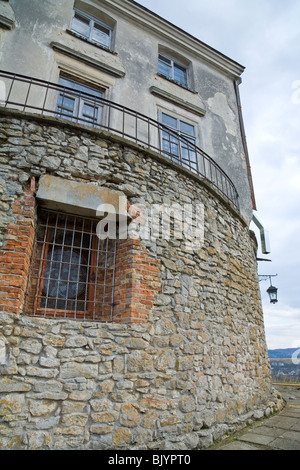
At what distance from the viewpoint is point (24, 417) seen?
9.50ft

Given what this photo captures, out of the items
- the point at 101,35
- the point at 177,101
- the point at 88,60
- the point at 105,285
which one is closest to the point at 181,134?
the point at 177,101

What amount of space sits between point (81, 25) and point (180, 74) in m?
3.17

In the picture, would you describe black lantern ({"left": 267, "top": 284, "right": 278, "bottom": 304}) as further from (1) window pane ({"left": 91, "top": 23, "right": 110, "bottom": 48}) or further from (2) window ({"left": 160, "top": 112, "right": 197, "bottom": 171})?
(1) window pane ({"left": 91, "top": 23, "right": 110, "bottom": 48})

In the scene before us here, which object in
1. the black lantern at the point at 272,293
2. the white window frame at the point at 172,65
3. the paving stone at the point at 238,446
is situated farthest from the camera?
the black lantern at the point at 272,293

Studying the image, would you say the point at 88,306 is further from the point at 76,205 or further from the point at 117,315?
the point at 76,205

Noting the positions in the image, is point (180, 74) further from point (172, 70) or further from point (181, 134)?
point (181, 134)

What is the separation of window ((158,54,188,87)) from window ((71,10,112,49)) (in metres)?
1.67

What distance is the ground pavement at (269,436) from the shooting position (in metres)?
3.79

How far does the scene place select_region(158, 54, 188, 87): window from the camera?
8.52 m

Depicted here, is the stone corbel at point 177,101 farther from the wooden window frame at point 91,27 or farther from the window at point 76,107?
the window at point 76,107

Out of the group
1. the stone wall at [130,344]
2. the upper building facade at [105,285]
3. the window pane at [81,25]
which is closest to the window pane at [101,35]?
the window pane at [81,25]

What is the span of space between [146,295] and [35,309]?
145cm

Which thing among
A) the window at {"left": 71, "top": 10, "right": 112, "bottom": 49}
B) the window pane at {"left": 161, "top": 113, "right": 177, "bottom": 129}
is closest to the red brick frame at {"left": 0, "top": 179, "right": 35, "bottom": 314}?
the window pane at {"left": 161, "top": 113, "right": 177, "bottom": 129}

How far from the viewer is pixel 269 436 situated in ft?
13.9
